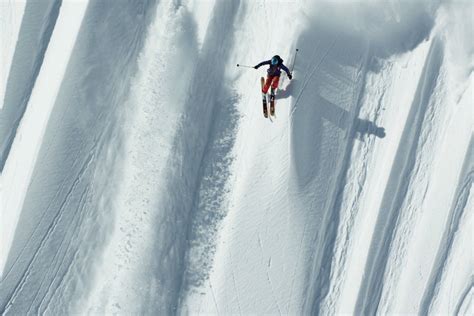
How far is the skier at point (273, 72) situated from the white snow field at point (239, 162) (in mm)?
391

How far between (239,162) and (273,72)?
1535 mm

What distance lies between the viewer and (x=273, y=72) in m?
7.70

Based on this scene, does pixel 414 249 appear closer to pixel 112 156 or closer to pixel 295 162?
pixel 295 162

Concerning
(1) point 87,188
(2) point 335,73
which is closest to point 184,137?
(1) point 87,188

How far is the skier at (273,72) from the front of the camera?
25.0 feet

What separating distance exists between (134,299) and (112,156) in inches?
91.8

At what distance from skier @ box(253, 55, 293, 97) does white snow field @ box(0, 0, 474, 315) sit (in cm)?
39

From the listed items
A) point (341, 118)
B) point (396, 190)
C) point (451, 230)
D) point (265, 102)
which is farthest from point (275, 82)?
point (451, 230)

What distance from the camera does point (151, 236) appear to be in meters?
8.05

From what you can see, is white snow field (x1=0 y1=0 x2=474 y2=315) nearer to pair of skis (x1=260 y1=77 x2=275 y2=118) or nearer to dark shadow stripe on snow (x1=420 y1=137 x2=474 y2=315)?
dark shadow stripe on snow (x1=420 y1=137 x2=474 y2=315)

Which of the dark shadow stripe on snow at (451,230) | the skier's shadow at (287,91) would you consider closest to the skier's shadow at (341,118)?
the skier's shadow at (287,91)

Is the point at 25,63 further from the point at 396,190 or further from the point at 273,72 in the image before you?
the point at 396,190

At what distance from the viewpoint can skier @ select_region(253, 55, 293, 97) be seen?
7.61m

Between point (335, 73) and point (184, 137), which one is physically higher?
point (335, 73)
